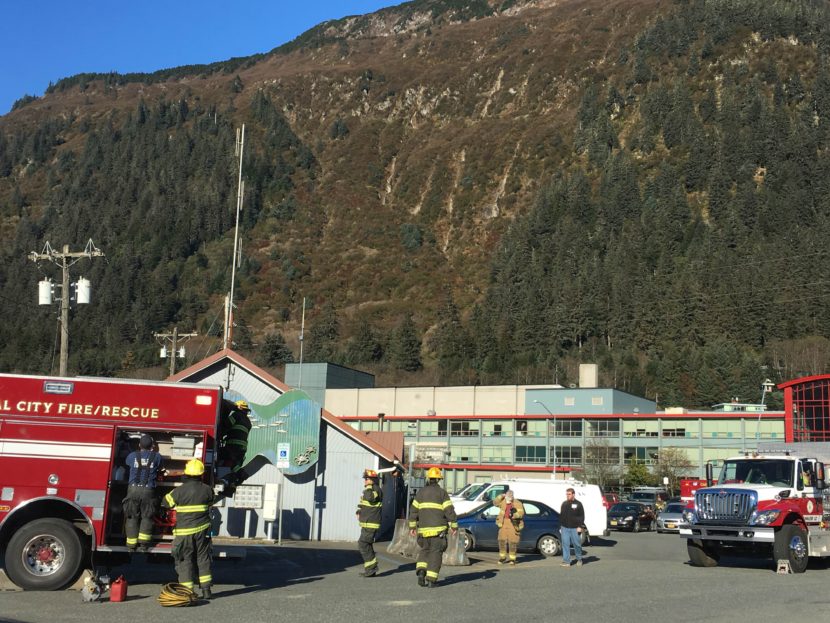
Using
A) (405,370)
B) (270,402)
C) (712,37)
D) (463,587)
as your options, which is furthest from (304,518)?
(712,37)

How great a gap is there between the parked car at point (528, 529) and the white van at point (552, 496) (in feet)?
10.4

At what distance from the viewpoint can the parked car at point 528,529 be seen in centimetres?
2377

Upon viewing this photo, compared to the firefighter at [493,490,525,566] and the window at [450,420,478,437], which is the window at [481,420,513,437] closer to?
the window at [450,420,478,437]

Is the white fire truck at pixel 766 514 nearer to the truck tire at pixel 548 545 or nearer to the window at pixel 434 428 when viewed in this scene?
the truck tire at pixel 548 545

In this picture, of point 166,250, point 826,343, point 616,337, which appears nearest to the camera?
point 826,343

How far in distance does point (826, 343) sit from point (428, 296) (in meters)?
72.8

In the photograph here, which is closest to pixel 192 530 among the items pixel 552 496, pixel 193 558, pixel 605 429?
pixel 193 558

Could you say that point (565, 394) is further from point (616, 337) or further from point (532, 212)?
point (532, 212)

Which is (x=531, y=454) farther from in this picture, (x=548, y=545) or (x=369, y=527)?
(x=369, y=527)

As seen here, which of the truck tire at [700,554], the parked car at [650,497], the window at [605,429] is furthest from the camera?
the window at [605,429]

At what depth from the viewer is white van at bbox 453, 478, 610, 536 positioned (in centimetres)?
2780

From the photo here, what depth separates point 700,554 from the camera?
64.2 ft

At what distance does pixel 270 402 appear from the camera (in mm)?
27984

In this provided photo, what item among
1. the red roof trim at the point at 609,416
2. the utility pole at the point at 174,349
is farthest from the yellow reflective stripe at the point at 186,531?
the red roof trim at the point at 609,416
